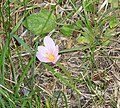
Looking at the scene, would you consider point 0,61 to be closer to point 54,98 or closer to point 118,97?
point 54,98

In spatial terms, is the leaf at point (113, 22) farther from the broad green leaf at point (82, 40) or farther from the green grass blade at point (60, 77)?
the green grass blade at point (60, 77)

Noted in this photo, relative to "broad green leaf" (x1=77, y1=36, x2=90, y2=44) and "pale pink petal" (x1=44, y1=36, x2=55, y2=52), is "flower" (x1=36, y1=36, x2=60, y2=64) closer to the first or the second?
"pale pink petal" (x1=44, y1=36, x2=55, y2=52)

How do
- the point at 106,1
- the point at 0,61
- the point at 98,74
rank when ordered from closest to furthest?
the point at 0,61
the point at 98,74
the point at 106,1

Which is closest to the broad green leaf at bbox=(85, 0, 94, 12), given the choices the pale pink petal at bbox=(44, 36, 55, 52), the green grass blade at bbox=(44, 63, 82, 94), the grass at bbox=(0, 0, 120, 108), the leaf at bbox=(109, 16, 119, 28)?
the grass at bbox=(0, 0, 120, 108)

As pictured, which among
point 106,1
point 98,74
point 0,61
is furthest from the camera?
point 106,1

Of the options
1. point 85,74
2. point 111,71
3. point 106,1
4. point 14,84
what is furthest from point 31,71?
point 106,1
